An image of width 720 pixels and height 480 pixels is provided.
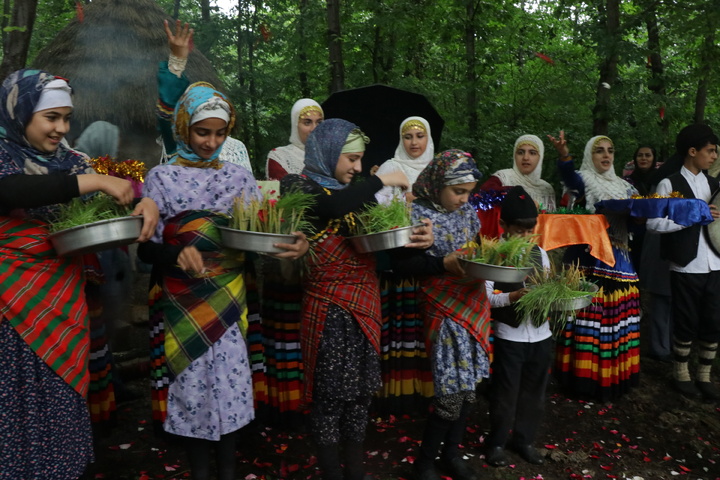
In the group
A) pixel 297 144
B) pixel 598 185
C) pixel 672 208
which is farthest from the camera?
pixel 598 185

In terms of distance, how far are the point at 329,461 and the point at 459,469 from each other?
3.02 ft

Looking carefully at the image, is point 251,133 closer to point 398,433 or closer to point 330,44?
point 330,44

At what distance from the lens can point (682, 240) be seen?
15.4 ft

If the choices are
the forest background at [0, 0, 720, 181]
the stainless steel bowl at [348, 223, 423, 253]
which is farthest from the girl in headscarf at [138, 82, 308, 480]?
the forest background at [0, 0, 720, 181]

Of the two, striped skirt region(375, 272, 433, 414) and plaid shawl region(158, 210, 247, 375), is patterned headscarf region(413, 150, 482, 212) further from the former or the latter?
plaid shawl region(158, 210, 247, 375)

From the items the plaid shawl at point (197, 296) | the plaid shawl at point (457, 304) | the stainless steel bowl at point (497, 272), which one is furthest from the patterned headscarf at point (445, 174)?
the plaid shawl at point (197, 296)

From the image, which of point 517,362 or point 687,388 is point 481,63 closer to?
point 687,388

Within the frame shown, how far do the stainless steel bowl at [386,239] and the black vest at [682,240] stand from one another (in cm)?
312

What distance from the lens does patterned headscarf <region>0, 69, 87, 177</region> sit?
7.83 feet

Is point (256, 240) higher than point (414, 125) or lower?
lower

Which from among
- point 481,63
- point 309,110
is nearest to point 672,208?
point 309,110

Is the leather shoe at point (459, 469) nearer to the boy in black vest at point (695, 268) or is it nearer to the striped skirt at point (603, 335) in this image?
the striped skirt at point (603, 335)

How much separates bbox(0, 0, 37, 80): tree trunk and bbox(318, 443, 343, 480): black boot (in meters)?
4.24

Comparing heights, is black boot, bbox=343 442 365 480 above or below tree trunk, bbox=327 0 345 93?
below
